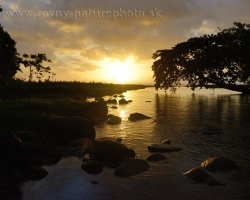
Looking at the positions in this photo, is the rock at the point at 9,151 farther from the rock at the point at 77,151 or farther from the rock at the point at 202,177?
the rock at the point at 202,177

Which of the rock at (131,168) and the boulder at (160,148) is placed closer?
the rock at (131,168)

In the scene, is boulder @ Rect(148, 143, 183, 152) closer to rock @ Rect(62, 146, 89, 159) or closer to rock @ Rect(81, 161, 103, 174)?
rock @ Rect(62, 146, 89, 159)

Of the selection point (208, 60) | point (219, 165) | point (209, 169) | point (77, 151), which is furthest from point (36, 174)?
point (208, 60)

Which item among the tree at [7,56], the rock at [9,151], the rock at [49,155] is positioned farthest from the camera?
the tree at [7,56]

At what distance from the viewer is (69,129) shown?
590 inches

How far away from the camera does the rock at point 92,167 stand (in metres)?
9.96

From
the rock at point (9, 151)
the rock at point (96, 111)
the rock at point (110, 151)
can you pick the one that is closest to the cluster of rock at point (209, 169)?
the rock at point (110, 151)

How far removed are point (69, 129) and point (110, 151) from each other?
417 cm

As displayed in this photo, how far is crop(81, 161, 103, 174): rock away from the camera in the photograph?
9962 millimetres

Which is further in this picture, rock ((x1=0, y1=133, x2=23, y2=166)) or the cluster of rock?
rock ((x1=0, y1=133, x2=23, y2=166))

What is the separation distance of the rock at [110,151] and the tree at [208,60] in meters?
26.9

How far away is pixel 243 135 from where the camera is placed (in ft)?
55.9

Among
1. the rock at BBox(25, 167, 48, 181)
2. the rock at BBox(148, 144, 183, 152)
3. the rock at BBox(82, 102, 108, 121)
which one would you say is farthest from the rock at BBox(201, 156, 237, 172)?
the rock at BBox(82, 102, 108, 121)

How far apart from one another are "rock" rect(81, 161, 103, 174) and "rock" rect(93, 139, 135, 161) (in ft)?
4.13
